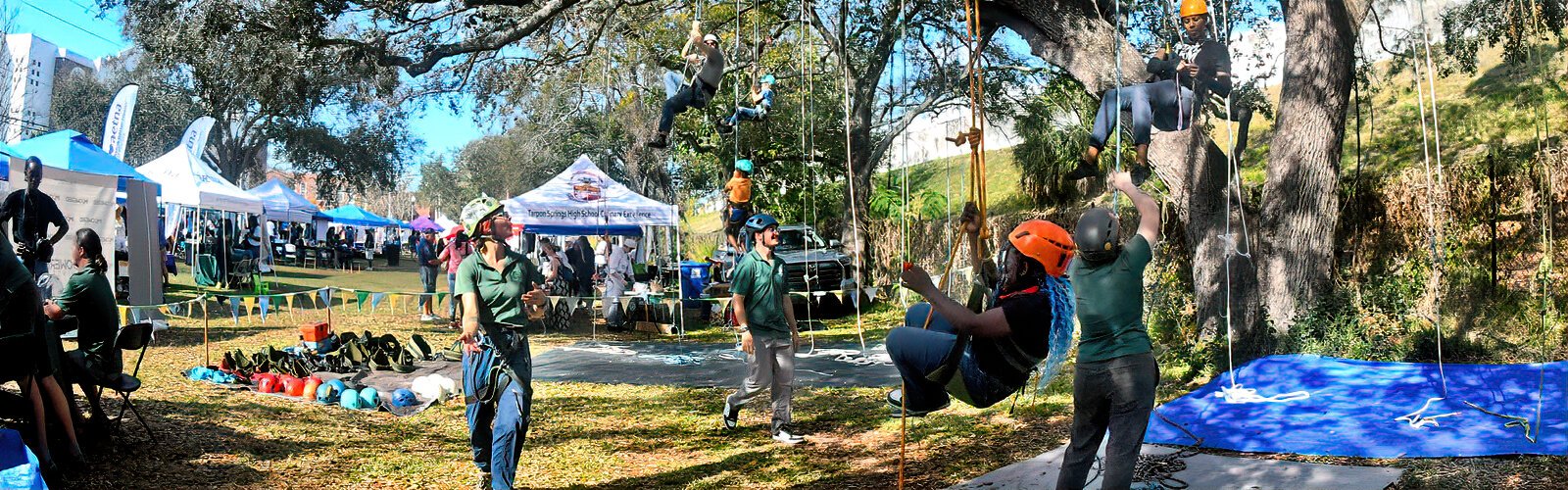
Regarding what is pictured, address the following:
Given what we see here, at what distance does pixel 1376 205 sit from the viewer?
11.0 m

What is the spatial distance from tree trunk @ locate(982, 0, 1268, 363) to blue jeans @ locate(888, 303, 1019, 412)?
6.41 metres

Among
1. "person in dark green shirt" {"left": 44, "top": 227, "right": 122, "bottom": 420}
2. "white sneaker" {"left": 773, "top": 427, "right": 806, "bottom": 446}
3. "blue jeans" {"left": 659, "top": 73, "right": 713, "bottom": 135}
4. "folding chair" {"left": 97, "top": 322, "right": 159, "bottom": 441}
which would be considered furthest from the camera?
"blue jeans" {"left": 659, "top": 73, "right": 713, "bottom": 135}

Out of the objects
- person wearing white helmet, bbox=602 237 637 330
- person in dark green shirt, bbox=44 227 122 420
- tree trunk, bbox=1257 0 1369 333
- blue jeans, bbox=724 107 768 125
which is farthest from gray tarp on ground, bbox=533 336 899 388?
person in dark green shirt, bbox=44 227 122 420

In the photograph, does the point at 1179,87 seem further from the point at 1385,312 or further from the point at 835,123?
the point at 835,123

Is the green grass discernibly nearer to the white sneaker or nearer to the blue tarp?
the white sneaker

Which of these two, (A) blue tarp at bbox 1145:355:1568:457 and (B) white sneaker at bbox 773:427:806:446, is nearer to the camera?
(A) blue tarp at bbox 1145:355:1568:457

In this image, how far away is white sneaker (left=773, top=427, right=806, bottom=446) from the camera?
25.2ft

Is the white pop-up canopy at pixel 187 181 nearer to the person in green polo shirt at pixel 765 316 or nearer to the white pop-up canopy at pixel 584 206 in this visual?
the white pop-up canopy at pixel 584 206

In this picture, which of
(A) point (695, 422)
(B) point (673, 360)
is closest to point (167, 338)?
(B) point (673, 360)

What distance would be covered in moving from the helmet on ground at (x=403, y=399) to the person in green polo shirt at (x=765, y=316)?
329cm

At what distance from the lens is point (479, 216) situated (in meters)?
5.58

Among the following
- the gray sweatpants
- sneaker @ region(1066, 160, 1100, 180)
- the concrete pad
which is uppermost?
sneaker @ region(1066, 160, 1100, 180)

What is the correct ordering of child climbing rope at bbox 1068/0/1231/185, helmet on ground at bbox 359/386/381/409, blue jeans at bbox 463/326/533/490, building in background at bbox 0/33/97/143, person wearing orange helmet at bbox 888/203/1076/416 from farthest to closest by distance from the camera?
building in background at bbox 0/33/97/143 → helmet on ground at bbox 359/386/381/409 → child climbing rope at bbox 1068/0/1231/185 → blue jeans at bbox 463/326/533/490 → person wearing orange helmet at bbox 888/203/1076/416

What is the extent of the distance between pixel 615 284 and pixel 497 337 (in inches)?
455
